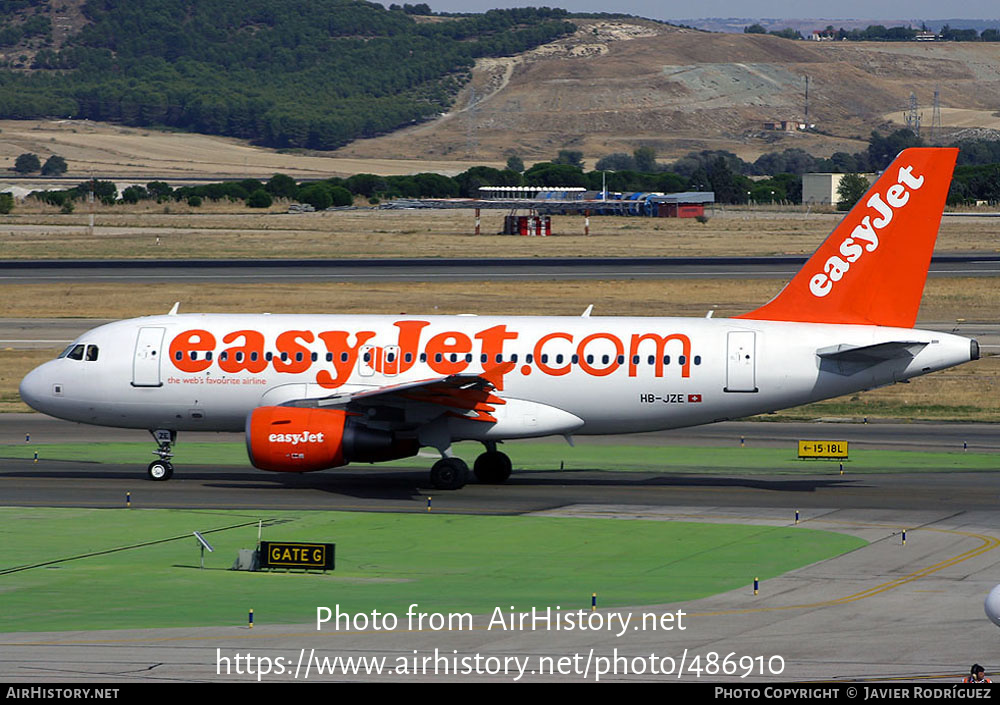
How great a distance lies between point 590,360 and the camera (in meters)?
38.5

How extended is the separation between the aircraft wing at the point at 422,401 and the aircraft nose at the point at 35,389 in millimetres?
7682

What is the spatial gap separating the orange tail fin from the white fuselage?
727 mm

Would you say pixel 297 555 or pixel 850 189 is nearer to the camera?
pixel 297 555

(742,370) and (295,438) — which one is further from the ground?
(742,370)

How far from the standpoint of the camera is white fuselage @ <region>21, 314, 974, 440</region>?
3816cm

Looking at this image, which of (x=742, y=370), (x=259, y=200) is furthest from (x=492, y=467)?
(x=259, y=200)

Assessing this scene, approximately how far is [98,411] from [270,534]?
1026 centimetres

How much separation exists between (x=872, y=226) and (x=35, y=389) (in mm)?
24082

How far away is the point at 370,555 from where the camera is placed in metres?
29.9

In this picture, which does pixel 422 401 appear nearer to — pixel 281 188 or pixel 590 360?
pixel 590 360

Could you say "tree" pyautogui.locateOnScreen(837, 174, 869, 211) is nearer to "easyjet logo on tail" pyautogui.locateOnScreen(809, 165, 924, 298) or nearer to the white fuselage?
"easyjet logo on tail" pyautogui.locateOnScreen(809, 165, 924, 298)

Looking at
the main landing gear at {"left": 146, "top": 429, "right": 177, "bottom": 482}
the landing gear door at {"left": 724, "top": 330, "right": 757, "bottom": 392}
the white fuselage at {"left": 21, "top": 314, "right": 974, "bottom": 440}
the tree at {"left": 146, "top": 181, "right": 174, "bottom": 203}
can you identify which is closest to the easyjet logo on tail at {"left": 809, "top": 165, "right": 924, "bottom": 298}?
the white fuselage at {"left": 21, "top": 314, "right": 974, "bottom": 440}

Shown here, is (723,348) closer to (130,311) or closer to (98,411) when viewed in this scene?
(98,411)
